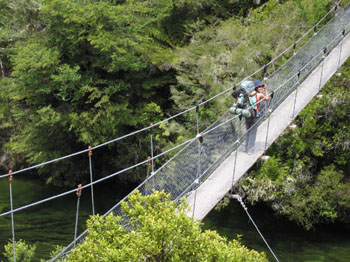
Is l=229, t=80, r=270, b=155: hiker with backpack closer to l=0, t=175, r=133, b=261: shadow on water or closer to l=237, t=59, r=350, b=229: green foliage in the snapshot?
l=237, t=59, r=350, b=229: green foliage

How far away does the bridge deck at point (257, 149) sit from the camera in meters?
5.09

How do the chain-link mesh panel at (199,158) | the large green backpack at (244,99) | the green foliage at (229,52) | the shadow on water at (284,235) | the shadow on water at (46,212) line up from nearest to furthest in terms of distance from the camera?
1. the chain-link mesh panel at (199,158)
2. the large green backpack at (244,99)
3. the shadow on water at (284,235)
4. the shadow on water at (46,212)
5. the green foliage at (229,52)

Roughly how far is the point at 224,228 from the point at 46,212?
168 inches

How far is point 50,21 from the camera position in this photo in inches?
388

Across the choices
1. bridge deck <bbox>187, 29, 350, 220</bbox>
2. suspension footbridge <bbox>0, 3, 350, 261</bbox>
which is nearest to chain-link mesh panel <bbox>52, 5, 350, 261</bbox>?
suspension footbridge <bbox>0, 3, 350, 261</bbox>

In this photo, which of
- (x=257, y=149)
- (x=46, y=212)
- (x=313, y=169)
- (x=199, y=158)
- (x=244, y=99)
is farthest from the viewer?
(x=46, y=212)

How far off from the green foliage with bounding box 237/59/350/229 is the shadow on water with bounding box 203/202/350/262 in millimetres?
275

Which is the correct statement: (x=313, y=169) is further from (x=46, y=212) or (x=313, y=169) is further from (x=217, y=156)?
(x=46, y=212)

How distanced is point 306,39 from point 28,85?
639 centimetres

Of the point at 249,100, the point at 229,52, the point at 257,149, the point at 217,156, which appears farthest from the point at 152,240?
the point at 229,52

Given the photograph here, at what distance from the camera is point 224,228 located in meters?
9.25

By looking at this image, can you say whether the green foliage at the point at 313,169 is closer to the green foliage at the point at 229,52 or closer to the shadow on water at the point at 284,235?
the shadow on water at the point at 284,235

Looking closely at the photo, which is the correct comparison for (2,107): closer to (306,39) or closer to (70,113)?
(70,113)

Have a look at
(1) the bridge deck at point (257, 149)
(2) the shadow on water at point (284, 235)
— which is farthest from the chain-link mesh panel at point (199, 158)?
(2) the shadow on water at point (284, 235)
